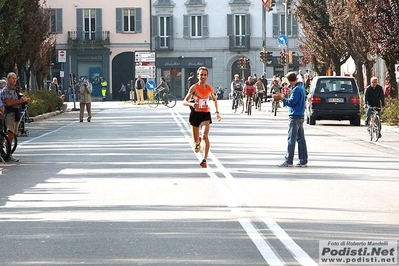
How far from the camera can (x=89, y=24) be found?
265 ft

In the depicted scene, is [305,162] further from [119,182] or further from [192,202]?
[192,202]

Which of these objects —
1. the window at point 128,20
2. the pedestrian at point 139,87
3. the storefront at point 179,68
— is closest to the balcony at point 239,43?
the storefront at point 179,68

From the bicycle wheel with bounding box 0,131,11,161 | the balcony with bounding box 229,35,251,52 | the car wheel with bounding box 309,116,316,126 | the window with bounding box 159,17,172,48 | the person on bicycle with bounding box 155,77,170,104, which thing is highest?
the window with bounding box 159,17,172,48

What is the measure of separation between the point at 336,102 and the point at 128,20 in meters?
48.5

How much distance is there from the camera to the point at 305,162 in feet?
60.2

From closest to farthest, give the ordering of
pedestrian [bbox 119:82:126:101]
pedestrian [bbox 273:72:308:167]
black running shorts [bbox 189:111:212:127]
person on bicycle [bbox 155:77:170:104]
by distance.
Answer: pedestrian [bbox 273:72:308:167] → black running shorts [bbox 189:111:212:127] → person on bicycle [bbox 155:77:170:104] → pedestrian [bbox 119:82:126:101]

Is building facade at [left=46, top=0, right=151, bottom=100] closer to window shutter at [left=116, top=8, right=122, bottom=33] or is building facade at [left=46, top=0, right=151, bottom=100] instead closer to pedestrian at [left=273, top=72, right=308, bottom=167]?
window shutter at [left=116, top=8, right=122, bottom=33]

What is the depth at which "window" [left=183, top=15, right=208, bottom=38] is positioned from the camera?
81000 millimetres

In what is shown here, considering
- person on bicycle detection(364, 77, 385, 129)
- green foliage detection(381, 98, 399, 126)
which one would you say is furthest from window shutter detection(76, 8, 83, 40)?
person on bicycle detection(364, 77, 385, 129)

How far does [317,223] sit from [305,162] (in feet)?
25.4

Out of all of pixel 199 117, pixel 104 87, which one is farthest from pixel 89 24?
pixel 199 117

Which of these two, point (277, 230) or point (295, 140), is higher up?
point (295, 140)

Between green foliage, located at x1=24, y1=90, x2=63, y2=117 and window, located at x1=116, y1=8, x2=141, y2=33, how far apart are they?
29.4 metres

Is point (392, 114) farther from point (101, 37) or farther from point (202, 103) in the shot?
point (101, 37)
